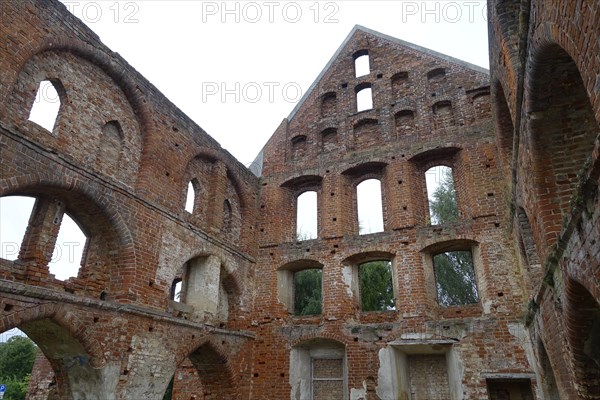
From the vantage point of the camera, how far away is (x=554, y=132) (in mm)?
5598

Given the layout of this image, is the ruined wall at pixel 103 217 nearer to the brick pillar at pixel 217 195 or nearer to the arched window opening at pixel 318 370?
the brick pillar at pixel 217 195

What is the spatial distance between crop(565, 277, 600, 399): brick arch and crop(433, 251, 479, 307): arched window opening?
45.9 ft

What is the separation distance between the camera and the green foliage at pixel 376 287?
738 inches

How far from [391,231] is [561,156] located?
645 centimetres

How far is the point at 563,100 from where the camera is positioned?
529cm

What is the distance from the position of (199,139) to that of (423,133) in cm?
676

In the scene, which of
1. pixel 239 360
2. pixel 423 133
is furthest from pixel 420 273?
pixel 239 360

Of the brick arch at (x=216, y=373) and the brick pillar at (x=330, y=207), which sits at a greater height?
the brick pillar at (x=330, y=207)

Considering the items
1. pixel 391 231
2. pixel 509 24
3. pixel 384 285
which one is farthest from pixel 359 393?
pixel 384 285

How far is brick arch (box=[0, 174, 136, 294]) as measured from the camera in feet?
24.2

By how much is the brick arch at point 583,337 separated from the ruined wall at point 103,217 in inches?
287

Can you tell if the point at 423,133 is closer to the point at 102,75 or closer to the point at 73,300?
the point at 102,75

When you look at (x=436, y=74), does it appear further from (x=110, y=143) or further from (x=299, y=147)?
(x=110, y=143)

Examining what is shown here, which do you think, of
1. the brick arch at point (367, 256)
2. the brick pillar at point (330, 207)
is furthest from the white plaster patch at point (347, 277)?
the brick pillar at point (330, 207)
